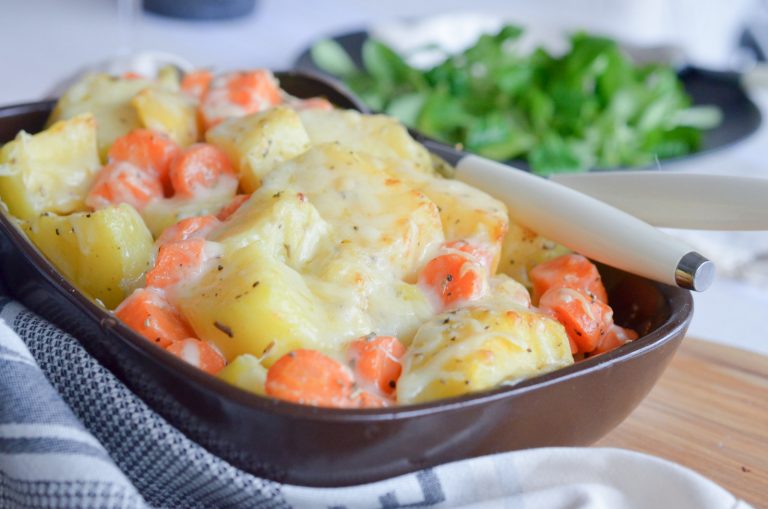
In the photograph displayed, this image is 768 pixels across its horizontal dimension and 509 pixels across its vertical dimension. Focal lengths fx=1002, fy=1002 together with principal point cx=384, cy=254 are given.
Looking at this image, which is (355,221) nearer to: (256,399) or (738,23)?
(256,399)

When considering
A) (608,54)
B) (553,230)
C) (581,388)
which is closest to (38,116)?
(553,230)

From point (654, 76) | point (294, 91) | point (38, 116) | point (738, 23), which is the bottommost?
point (738, 23)

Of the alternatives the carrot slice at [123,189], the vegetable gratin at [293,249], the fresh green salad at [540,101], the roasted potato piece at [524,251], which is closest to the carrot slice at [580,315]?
the vegetable gratin at [293,249]

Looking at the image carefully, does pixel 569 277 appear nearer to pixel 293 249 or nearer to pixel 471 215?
pixel 471 215

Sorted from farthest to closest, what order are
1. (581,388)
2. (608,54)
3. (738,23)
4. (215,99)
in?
(738,23) → (608,54) → (215,99) → (581,388)

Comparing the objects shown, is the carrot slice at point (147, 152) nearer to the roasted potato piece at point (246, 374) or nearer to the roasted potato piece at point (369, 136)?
the roasted potato piece at point (369, 136)

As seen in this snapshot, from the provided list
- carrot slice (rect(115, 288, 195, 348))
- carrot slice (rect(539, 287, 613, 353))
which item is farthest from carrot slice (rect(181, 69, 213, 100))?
carrot slice (rect(539, 287, 613, 353))
